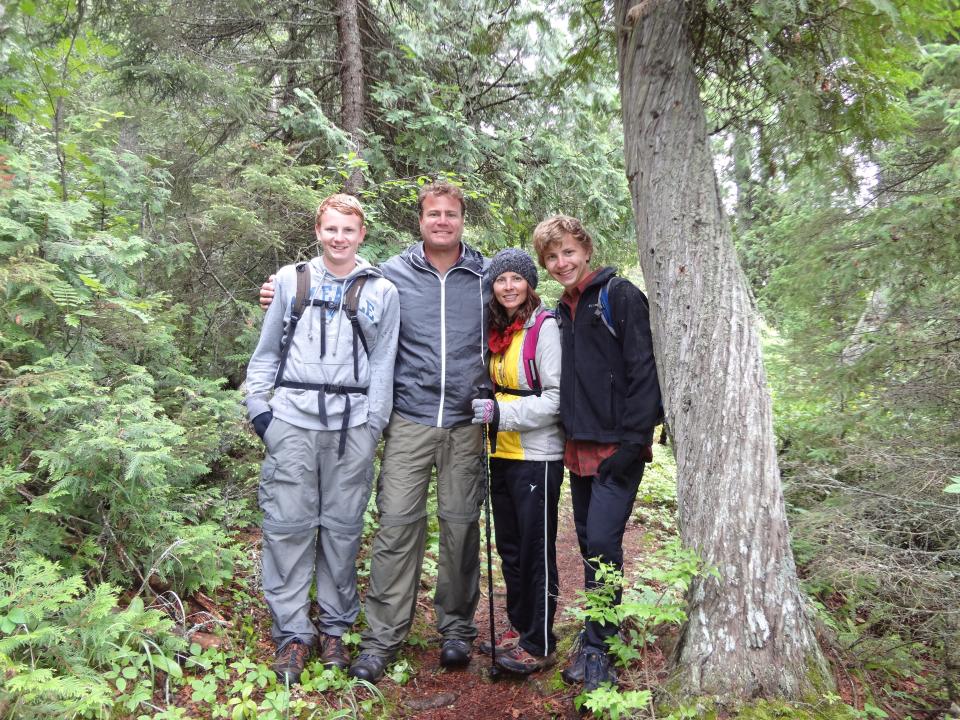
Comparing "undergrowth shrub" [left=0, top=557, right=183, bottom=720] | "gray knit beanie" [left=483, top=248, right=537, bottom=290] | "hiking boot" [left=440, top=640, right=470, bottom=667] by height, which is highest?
"gray knit beanie" [left=483, top=248, right=537, bottom=290]

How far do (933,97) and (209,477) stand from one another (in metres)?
6.71

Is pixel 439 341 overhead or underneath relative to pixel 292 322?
underneath

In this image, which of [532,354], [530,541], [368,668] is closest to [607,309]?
[532,354]

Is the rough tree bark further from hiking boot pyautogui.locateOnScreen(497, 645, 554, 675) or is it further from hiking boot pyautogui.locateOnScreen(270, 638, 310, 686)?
hiking boot pyautogui.locateOnScreen(497, 645, 554, 675)

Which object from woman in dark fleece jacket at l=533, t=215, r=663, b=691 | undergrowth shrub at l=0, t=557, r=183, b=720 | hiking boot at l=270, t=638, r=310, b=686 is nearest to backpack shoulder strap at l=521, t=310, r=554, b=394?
woman in dark fleece jacket at l=533, t=215, r=663, b=691

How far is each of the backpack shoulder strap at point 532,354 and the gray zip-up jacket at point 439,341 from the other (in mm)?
272

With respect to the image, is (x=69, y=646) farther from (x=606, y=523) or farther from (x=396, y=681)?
(x=606, y=523)

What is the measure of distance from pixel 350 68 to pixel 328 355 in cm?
466

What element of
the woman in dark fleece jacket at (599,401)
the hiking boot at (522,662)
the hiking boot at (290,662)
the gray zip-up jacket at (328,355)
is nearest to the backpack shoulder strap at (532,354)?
the woman in dark fleece jacket at (599,401)

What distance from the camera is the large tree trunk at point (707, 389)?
2.93m

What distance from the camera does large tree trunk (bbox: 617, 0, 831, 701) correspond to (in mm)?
2930

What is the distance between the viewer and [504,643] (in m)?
4.26

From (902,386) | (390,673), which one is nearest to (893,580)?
(902,386)

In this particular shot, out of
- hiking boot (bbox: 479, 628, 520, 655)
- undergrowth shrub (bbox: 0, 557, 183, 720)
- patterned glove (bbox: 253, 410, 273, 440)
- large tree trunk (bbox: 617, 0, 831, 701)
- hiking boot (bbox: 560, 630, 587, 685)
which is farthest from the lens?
hiking boot (bbox: 479, 628, 520, 655)
